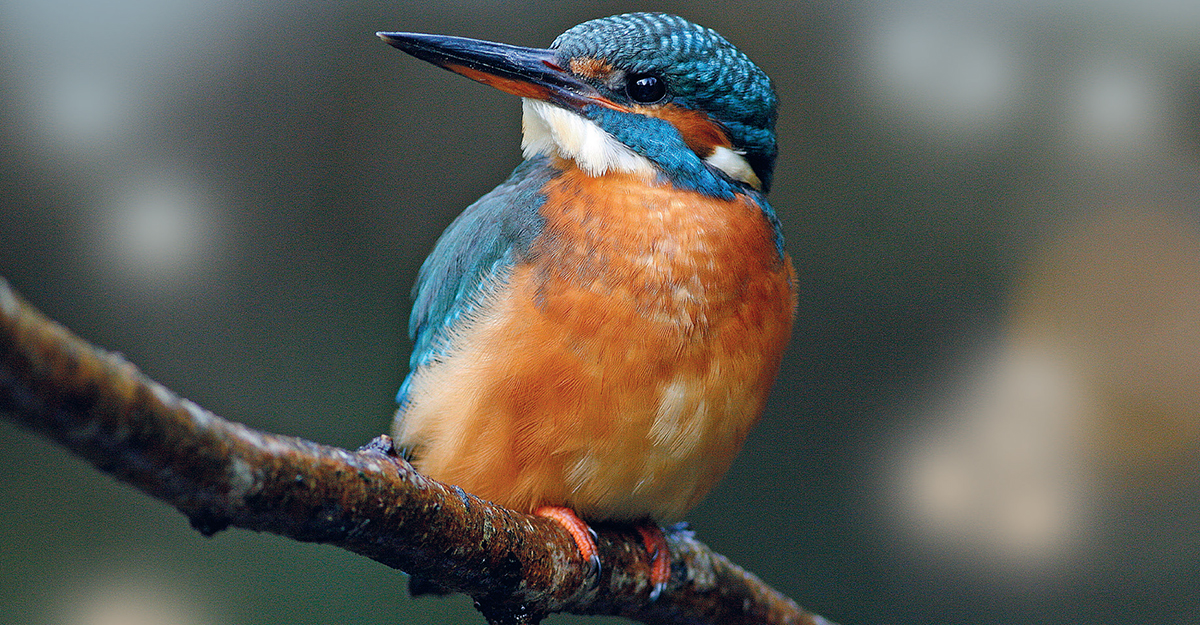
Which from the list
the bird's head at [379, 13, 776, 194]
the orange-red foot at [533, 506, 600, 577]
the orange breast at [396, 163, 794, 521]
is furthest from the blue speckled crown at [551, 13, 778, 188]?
the orange-red foot at [533, 506, 600, 577]

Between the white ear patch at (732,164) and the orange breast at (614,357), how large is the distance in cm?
8

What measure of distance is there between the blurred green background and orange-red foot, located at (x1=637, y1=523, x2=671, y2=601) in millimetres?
608

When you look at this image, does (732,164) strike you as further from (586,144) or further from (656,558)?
(656,558)

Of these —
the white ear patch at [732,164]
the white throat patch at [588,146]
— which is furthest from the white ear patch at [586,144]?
the white ear patch at [732,164]

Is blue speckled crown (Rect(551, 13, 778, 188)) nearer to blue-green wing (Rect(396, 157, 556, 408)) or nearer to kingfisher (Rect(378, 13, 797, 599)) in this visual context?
kingfisher (Rect(378, 13, 797, 599))

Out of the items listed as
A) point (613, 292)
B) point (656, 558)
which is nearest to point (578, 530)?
point (656, 558)

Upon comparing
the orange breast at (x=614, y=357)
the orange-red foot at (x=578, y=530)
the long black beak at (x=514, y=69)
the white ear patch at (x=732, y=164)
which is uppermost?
the long black beak at (x=514, y=69)

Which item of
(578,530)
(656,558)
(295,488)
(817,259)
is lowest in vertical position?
(656,558)

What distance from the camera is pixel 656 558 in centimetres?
140

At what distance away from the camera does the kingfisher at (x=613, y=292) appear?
1.19m

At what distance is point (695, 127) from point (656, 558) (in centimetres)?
70

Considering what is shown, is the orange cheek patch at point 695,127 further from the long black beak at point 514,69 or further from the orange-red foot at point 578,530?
the orange-red foot at point 578,530

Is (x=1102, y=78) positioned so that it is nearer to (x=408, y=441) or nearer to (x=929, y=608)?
(x=929, y=608)

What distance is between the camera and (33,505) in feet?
4.97
